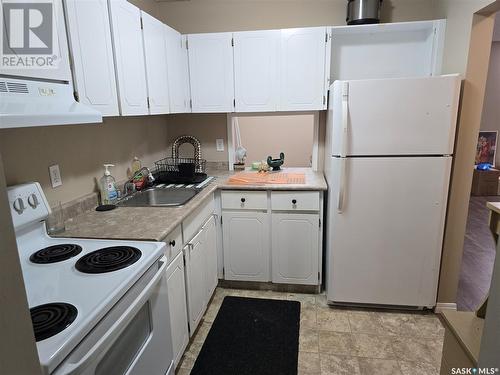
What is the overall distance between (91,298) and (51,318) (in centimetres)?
13

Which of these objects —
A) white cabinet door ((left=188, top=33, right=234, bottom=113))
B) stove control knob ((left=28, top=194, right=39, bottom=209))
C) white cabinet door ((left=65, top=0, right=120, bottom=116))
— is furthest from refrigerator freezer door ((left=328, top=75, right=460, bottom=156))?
stove control knob ((left=28, top=194, right=39, bottom=209))

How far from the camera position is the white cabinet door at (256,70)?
254cm

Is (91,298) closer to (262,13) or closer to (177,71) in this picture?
(177,71)

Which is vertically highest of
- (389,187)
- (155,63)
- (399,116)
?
(155,63)

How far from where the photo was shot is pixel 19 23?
1173 mm

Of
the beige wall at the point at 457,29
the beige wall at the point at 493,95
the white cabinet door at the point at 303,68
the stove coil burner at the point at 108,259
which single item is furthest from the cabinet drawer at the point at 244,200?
the beige wall at the point at 493,95

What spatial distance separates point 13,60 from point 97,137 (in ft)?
3.02

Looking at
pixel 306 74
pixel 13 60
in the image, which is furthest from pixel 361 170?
pixel 13 60

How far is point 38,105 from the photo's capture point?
3.63 feet

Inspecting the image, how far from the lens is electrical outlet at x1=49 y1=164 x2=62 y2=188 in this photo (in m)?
1.67

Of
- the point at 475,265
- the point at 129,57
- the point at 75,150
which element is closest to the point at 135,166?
the point at 75,150

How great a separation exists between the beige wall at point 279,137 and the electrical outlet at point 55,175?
2.63 metres

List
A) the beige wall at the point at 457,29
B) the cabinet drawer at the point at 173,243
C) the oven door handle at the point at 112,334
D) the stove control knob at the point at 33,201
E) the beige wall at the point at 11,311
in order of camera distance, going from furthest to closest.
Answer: the beige wall at the point at 457,29, the cabinet drawer at the point at 173,243, the stove control knob at the point at 33,201, the oven door handle at the point at 112,334, the beige wall at the point at 11,311

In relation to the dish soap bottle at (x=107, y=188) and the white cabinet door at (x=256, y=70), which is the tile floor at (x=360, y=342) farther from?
the white cabinet door at (x=256, y=70)
